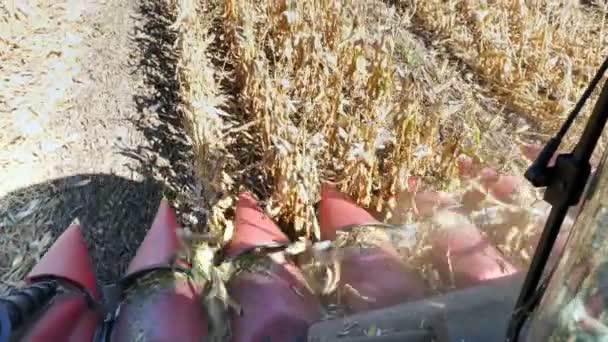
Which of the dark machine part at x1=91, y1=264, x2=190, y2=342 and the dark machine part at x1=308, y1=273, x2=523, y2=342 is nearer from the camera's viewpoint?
the dark machine part at x1=308, y1=273, x2=523, y2=342

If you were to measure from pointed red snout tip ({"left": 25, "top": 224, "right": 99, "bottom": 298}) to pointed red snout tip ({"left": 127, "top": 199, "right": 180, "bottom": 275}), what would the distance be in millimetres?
102

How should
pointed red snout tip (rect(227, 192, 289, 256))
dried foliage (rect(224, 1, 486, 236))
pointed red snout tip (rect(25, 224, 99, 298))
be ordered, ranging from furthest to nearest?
dried foliage (rect(224, 1, 486, 236)), pointed red snout tip (rect(227, 192, 289, 256)), pointed red snout tip (rect(25, 224, 99, 298))

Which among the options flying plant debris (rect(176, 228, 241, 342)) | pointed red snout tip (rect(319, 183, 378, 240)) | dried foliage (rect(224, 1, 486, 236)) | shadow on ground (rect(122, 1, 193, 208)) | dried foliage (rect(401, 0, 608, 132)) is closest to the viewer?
flying plant debris (rect(176, 228, 241, 342))

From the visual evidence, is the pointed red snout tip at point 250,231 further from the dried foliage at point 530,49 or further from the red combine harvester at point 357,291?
the dried foliage at point 530,49

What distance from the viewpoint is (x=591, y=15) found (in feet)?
14.3

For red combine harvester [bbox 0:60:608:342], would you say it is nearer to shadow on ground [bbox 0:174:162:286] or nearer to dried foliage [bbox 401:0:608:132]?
shadow on ground [bbox 0:174:162:286]

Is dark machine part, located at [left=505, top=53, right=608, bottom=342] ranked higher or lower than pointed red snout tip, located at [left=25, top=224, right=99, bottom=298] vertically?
higher

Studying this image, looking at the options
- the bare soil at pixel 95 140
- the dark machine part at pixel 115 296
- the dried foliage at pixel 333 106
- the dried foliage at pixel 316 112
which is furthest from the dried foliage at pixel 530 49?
the dark machine part at pixel 115 296

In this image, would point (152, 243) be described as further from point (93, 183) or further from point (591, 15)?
point (591, 15)

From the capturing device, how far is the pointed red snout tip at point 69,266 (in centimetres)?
163

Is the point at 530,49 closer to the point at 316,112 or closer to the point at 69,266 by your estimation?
the point at 316,112

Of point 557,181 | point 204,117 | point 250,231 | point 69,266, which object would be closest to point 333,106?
point 204,117

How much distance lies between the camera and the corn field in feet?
8.52

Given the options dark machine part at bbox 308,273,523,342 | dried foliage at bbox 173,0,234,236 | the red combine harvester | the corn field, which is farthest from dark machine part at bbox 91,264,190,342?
dried foliage at bbox 173,0,234,236
